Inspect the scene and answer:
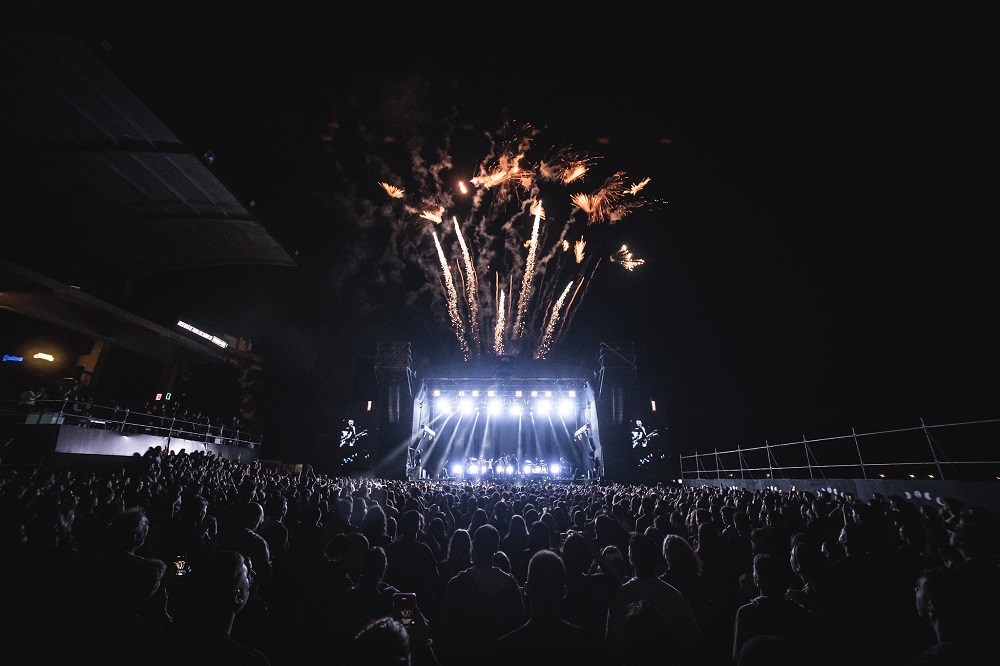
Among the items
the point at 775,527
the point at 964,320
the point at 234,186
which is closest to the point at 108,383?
the point at 234,186

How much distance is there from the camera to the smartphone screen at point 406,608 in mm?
2695

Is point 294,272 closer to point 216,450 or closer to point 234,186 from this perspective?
point 234,186

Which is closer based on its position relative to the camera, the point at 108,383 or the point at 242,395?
the point at 108,383

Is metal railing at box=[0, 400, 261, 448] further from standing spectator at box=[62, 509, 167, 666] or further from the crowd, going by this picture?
standing spectator at box=[62, 509, 167, 666]

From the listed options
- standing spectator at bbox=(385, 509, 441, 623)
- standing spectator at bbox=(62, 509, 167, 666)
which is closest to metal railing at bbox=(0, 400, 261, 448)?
standing spectator at bbox=(385, 509, 441, 623)

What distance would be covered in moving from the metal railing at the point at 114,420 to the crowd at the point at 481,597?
1369cm

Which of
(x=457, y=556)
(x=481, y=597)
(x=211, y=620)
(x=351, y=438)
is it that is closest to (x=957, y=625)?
(x=481, y=597)

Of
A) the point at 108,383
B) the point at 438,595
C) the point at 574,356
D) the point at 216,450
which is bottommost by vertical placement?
the point at 438,595

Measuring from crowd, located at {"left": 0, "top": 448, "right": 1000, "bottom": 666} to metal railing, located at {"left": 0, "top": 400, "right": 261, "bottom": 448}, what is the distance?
13.7 m

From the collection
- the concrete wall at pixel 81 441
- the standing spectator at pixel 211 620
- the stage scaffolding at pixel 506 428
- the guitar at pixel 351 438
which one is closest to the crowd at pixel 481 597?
the standing spectator at pixel 211 620

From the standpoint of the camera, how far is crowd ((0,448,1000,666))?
2.03 meters

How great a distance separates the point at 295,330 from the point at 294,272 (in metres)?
4.88

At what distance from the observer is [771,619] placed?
2656mm

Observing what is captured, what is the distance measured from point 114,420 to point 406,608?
2068cm
